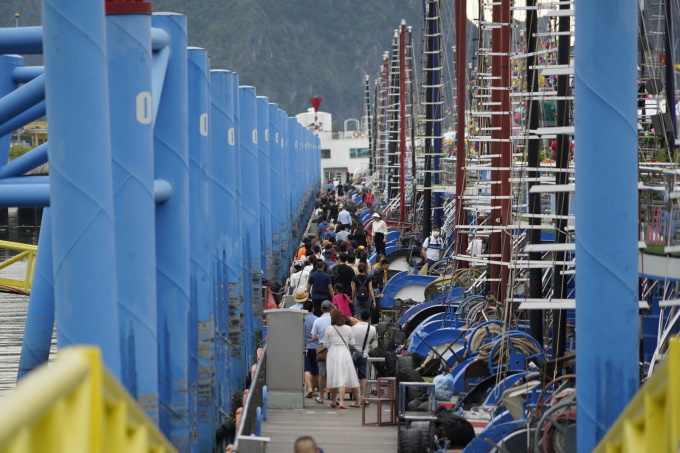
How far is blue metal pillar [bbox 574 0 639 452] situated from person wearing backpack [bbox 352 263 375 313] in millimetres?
12492

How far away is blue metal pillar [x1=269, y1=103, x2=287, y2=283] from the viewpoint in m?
34.5

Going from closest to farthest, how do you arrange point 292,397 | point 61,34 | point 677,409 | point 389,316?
point 677,409
point 61,34
point 292,397
point 389,316

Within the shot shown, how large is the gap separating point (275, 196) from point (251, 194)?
989cm

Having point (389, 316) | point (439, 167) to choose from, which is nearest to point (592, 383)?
point (389, 316)

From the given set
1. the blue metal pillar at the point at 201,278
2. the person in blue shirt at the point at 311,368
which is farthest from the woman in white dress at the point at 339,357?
the blue metal pillar at the point at 201,278

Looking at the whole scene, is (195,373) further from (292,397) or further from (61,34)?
(61,34)

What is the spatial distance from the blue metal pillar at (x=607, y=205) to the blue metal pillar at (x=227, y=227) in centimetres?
1020

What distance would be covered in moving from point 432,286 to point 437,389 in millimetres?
8167

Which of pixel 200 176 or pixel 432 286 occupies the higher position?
pixel 200 176

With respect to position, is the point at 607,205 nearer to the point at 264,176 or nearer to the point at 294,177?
the point at 264,176

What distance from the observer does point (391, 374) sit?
52.9 ft

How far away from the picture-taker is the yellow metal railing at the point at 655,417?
11.7ft

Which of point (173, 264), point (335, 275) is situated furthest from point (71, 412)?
point (335, 275)

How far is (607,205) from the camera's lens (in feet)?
25.5
